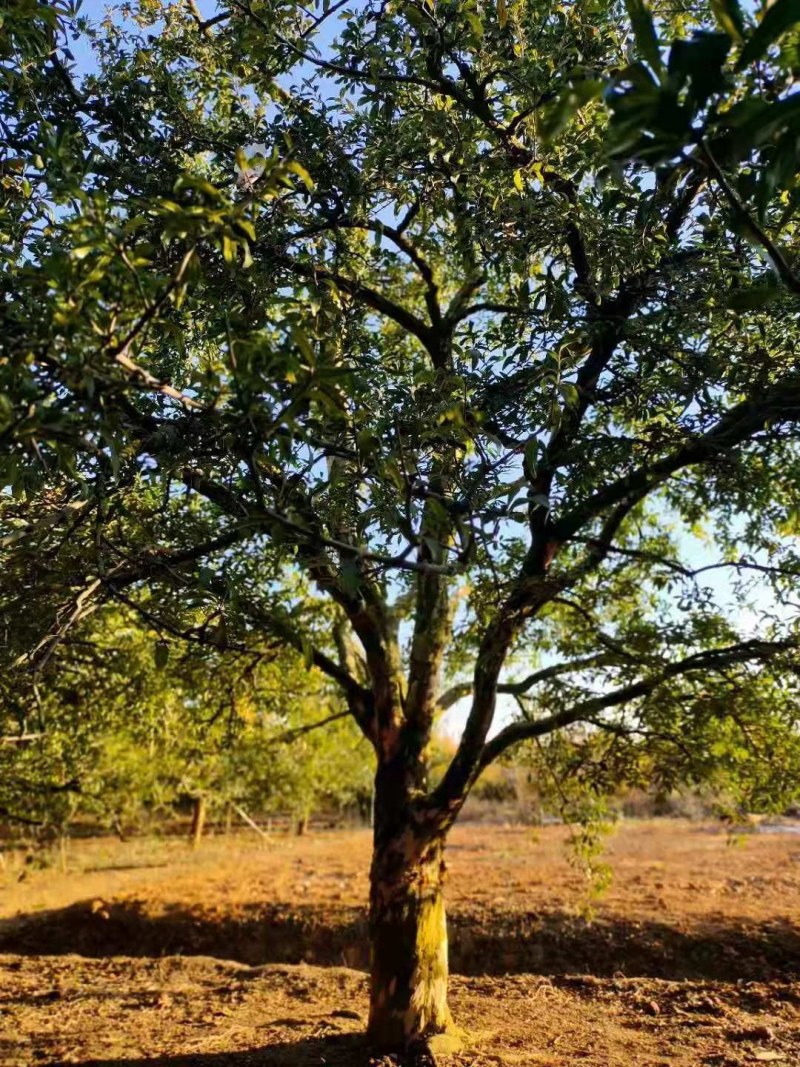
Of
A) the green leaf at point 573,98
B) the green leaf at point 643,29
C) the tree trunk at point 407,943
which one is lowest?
the tree trunk at point 407,943

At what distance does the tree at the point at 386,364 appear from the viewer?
2.13 metres

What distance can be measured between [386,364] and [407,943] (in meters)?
4.06

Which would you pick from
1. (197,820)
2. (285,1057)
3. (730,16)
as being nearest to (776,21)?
(730,16)

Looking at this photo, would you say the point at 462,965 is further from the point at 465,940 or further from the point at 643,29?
the point at 643,29

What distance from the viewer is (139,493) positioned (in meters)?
→ 4.80

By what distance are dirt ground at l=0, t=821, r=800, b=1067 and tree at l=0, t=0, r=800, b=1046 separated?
4.63 ft

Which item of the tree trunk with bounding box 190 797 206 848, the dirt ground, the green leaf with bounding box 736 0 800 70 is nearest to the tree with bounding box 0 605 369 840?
Answer: the dirt ground

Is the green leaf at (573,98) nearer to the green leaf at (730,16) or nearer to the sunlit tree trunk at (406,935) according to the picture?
the green leaf at (730,16)

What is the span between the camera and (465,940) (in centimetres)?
1073

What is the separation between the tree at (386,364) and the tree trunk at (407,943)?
20 mm

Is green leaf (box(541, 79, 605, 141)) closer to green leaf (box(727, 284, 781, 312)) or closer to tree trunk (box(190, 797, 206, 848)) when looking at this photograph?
green leaf (box(727, 284, 781, 312))

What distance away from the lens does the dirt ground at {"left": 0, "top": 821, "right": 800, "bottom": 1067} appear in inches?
237

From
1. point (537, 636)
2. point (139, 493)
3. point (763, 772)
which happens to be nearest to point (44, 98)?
point (139, 493)

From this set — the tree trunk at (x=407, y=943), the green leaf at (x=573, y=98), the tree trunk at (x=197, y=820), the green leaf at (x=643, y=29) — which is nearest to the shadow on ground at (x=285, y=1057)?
the tree trunk at (x=407, y=943)
